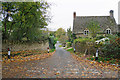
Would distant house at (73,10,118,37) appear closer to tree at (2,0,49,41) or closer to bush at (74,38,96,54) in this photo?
bush at (74,38,96,54)

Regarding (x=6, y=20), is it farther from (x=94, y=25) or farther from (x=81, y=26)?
(x=81, y=26)

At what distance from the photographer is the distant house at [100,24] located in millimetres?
30469

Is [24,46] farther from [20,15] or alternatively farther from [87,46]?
[87,46]

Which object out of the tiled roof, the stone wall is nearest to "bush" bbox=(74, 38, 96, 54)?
the stone wall

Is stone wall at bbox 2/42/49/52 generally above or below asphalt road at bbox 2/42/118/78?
above

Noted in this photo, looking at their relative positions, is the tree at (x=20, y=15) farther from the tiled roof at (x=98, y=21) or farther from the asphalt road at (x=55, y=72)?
the tiled roof at (x=98, y=21)

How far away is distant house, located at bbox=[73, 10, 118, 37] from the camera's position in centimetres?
3047

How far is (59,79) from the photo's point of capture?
4.16 m

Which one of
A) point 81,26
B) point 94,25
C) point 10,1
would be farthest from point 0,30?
point 81,26

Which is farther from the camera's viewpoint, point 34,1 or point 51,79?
point 34,1

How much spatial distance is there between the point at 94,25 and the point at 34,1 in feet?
46.4

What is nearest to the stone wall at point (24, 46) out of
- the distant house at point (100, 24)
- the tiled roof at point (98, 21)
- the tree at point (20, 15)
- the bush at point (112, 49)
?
the tree at point (20, 15)

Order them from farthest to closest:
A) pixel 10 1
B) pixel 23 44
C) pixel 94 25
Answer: pixel 94 25 < pixel 23 44 < pixel 10 1

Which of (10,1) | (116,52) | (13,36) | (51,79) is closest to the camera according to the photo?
(51,79)
